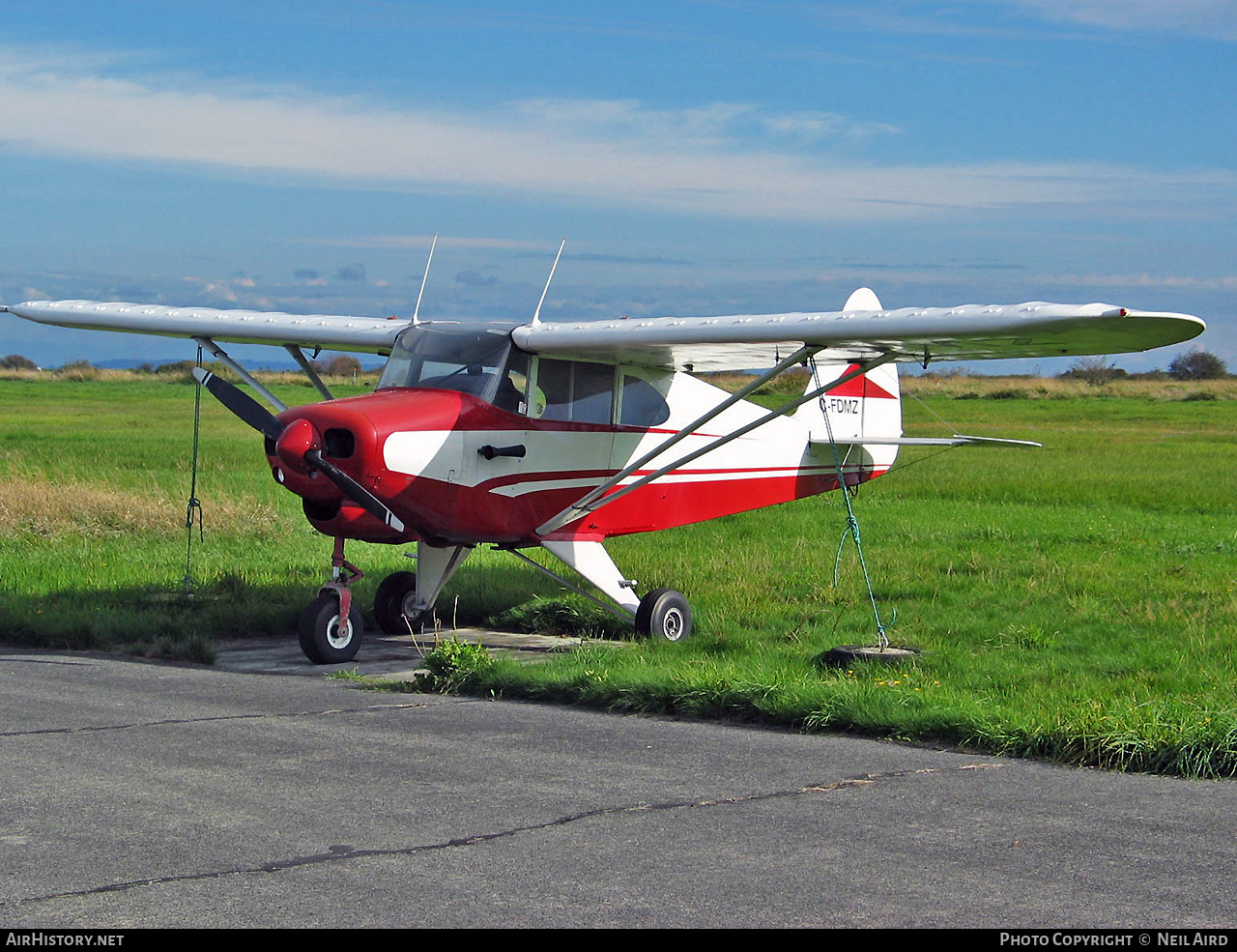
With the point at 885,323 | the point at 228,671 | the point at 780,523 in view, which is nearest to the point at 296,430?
the point at 228,671

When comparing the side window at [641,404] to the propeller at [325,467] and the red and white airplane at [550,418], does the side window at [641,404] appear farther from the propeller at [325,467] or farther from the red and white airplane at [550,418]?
the propeller at [325,467]

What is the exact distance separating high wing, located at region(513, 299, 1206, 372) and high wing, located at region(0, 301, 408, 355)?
232cm

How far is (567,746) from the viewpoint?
7.51 meters

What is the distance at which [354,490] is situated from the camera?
10.1 meters

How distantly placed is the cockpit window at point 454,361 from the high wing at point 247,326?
135cm

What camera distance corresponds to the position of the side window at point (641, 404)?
12571 millimetres

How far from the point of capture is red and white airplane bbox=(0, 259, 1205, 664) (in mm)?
10125

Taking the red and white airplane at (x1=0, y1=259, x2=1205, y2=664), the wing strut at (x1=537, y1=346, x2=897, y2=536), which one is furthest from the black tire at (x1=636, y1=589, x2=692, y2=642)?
the wing strut at (x1=537, y1=346, x2=897, y2=536)

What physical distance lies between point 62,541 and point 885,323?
11056 millimetres

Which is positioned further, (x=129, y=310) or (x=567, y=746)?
(x=129, y=310)

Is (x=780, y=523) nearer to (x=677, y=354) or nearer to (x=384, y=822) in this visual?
(x=677, y=354)

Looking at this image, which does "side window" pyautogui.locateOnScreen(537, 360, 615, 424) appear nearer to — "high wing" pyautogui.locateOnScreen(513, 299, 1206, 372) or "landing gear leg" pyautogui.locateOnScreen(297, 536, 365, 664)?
"high wing" pyautogui.locateOnScreen(513, 299, 1206, 372)

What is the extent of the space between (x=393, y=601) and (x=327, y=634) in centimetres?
211

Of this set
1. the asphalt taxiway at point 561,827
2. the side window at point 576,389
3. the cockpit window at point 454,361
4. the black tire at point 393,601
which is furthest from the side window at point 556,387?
the asphalt taxiway at point 561,827
